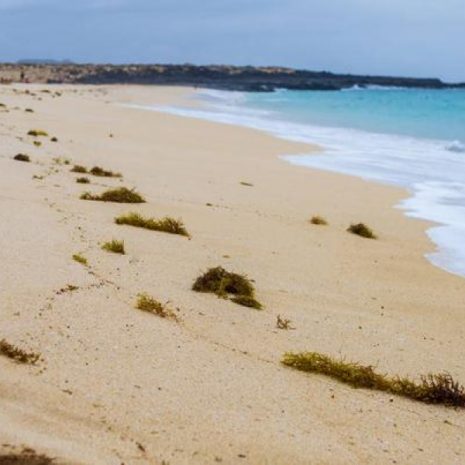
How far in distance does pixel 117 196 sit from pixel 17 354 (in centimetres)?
577

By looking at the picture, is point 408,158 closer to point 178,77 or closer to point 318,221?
point 318,221

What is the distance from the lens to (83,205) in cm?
926

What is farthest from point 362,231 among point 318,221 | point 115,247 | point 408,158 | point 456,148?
point 456,148

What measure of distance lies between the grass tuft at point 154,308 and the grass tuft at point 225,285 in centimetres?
76

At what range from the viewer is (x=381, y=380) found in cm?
479

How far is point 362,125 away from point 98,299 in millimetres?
33877

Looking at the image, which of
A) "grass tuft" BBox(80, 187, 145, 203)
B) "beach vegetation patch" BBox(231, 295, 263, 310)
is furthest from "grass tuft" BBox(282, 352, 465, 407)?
"grass tuft" BBox(80, 187, 145, 203)

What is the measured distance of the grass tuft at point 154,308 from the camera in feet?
17.8

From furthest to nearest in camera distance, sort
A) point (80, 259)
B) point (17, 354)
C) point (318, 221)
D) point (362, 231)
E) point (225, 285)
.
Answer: point (318, 221), point (362, 231), point (80, 259), point (225, 285), point (17, 354)

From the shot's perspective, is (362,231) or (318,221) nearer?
(362,231)

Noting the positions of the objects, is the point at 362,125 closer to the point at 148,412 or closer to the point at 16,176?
the point at 16,176

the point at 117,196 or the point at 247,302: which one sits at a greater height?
the point at 117,196

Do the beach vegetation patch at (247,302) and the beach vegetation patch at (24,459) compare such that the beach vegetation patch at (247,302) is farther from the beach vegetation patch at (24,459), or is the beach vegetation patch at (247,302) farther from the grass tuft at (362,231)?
the grass tuft at (362,231)

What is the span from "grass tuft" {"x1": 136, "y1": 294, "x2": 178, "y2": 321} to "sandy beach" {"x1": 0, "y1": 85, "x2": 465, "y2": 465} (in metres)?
0.09
